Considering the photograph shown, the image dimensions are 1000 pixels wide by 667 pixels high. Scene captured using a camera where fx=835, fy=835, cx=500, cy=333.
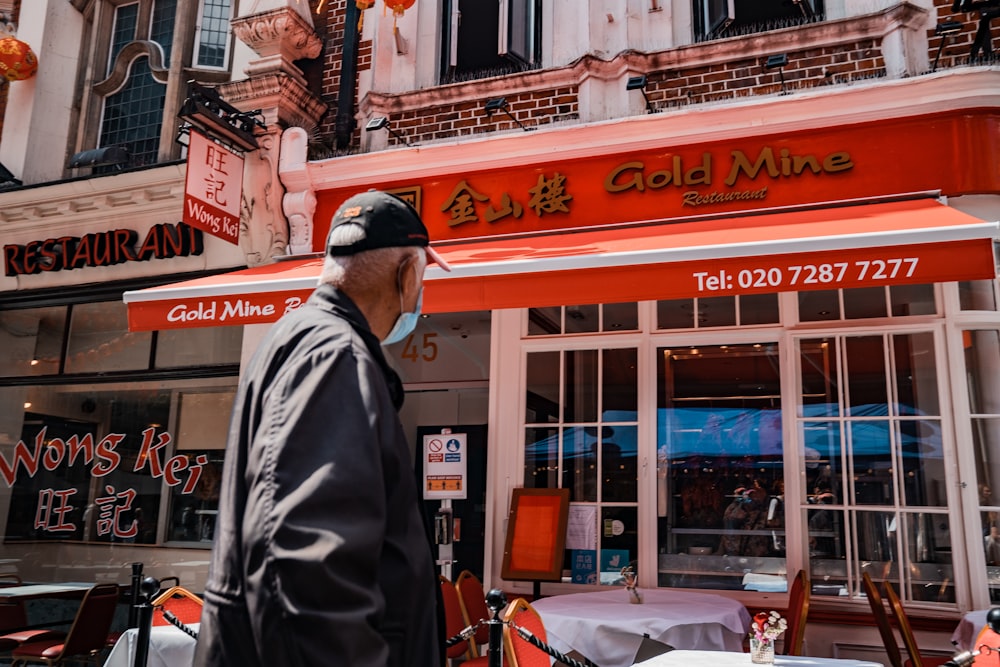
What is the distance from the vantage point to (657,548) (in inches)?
263

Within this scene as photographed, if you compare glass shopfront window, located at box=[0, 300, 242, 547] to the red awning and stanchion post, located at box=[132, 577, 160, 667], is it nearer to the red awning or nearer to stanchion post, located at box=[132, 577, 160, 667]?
the red awning

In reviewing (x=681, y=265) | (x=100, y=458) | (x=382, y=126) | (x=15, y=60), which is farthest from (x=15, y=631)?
(x=15, y=60)

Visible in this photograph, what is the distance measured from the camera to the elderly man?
1359mm

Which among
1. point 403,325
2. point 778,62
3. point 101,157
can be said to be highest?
point 101,157

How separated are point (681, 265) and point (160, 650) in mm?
3764

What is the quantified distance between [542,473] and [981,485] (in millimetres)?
3297

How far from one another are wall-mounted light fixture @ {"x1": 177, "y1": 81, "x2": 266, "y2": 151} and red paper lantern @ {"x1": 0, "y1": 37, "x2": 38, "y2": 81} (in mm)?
3274

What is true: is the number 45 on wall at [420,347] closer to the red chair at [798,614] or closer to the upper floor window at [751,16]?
the upper floor window at [751,16]

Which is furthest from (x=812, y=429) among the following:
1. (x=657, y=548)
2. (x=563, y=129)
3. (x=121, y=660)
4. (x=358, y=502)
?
(x=358, y=502)

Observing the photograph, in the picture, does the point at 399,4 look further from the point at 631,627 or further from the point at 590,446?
the point at 631,627

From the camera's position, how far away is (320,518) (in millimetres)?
1383

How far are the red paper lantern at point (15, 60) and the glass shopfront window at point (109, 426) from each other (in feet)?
9.22

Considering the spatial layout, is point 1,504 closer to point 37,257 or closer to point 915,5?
point 37,257

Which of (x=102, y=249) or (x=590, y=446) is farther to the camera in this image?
(x=102, y=249)
